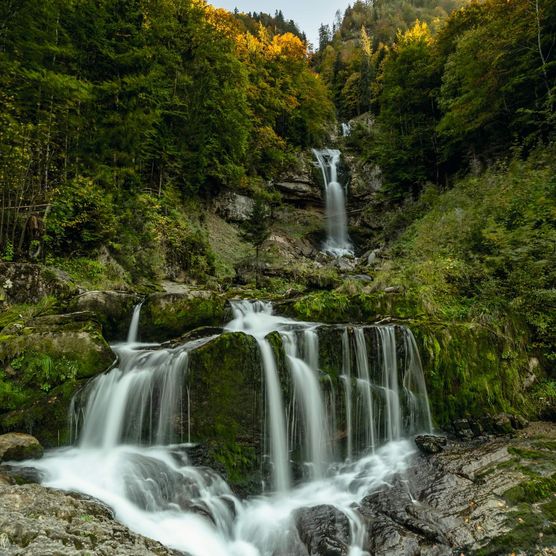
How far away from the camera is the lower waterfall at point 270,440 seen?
4230mm

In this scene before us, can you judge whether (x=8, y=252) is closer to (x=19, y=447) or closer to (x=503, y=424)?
(x=19, y=447)

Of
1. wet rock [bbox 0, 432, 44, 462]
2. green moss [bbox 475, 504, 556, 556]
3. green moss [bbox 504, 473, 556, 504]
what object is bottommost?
green moss [bbox 475, 504, 556, 556]

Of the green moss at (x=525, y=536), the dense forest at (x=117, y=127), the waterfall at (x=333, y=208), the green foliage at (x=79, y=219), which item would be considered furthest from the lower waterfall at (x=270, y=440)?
the waterfall at (x=333, y=208)

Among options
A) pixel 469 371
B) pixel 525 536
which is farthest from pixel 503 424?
pixel 525 536

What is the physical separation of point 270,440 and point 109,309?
4307 millimetres

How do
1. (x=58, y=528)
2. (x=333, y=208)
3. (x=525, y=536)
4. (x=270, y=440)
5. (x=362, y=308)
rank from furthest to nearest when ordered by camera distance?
(x=333, y=208), (x=362, y=308), (x=270, y=440), (x=525, y=536), (x=58, y=528)

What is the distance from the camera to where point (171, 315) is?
751cm

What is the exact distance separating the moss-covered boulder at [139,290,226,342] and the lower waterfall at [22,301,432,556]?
2.04ft

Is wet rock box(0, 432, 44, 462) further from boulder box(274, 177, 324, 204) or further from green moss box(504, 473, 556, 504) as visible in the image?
boulder box(274, 177, 324, 204)

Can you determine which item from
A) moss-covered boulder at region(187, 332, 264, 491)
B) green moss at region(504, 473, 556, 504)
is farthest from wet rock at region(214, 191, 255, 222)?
green moss at region(504, 473, 556, 504)

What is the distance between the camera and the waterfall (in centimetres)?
2616

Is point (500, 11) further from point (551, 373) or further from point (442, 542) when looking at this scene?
point (442, 542)

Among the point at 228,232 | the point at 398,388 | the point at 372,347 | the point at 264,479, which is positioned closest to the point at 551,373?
the point at 398,388

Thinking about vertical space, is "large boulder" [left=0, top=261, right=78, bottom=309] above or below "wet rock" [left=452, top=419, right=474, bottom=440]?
above
